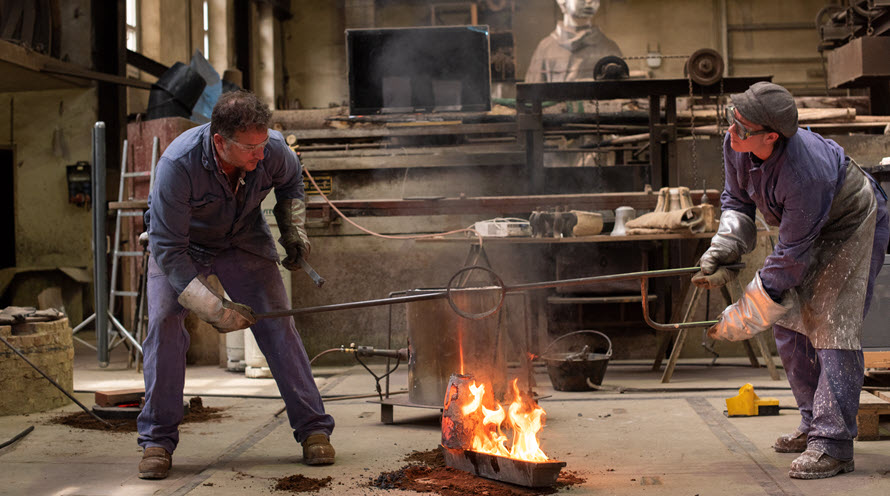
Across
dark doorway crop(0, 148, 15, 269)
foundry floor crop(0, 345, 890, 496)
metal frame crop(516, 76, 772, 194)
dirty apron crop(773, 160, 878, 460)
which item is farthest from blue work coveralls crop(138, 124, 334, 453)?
dark doorway crop(0, 148, 15, 269)

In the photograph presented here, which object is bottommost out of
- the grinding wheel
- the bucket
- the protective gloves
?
the bucket

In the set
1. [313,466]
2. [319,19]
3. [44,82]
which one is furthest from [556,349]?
[319,19]

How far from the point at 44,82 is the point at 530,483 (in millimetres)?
9466

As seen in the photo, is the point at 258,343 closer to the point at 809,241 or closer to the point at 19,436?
the point at 19,436

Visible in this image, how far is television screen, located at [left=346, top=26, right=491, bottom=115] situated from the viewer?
9.01m

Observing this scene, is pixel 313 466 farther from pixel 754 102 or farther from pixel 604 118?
pixel 604 118

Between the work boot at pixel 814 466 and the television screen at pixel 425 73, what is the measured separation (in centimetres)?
626

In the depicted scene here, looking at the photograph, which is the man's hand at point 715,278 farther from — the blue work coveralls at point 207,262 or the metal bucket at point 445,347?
the blue work coveralls at point 207,262

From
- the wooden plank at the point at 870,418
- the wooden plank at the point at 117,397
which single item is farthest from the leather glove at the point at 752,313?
the wooden plank at the point at 117,397

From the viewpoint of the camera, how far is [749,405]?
4.64 m

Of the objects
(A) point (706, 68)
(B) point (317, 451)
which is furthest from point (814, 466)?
(A) point (706, 68)

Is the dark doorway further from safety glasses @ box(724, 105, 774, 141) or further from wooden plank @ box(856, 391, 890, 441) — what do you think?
wooden plank @ box(856, 391, 890, 441)

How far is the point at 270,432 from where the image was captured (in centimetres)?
455

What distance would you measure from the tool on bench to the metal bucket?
1333 mm
